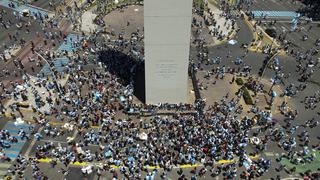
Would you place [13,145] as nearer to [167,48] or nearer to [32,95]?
[32,95]

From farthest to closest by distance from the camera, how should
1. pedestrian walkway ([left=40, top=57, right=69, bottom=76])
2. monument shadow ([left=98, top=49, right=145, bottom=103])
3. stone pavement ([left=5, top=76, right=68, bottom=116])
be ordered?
pedestrian walkway ([left=40, top=57, right=69, bottom=76]) < monument shadow ([left=98, top=49, right=145, bottom=103]) < stone pavement ([left=5, top=76, right=68, bottom=116])

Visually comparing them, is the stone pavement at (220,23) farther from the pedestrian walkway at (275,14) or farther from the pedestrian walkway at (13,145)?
the pedestrian walkway at (13,145)

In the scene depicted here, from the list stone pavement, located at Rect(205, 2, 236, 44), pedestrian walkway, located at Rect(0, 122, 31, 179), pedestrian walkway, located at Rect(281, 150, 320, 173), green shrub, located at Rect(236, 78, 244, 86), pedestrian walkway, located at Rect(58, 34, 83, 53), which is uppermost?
stone pavement, located at Rect(205, 2, 236, 44)

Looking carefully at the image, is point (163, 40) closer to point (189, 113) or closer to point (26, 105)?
point (189, 113)

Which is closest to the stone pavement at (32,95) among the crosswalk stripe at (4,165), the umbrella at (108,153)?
the crosswalk stripe at (4,165)

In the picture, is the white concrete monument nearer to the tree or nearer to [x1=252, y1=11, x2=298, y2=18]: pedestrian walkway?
[x1=252, y1=11, x2=298, y2=18]: pedestrian walkway

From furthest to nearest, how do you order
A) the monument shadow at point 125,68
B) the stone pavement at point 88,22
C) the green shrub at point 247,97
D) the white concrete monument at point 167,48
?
the stone pavement at point 88,22
the monument shadow at point 125,68
the green shrub at point 247,97
the white concrete monument at point 167,48

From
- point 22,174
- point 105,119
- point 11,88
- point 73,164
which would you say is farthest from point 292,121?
point 11,88

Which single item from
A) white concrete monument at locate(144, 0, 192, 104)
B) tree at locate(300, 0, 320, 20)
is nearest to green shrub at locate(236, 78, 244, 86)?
white concrete monument at locate(144, 0, 192, 104)
